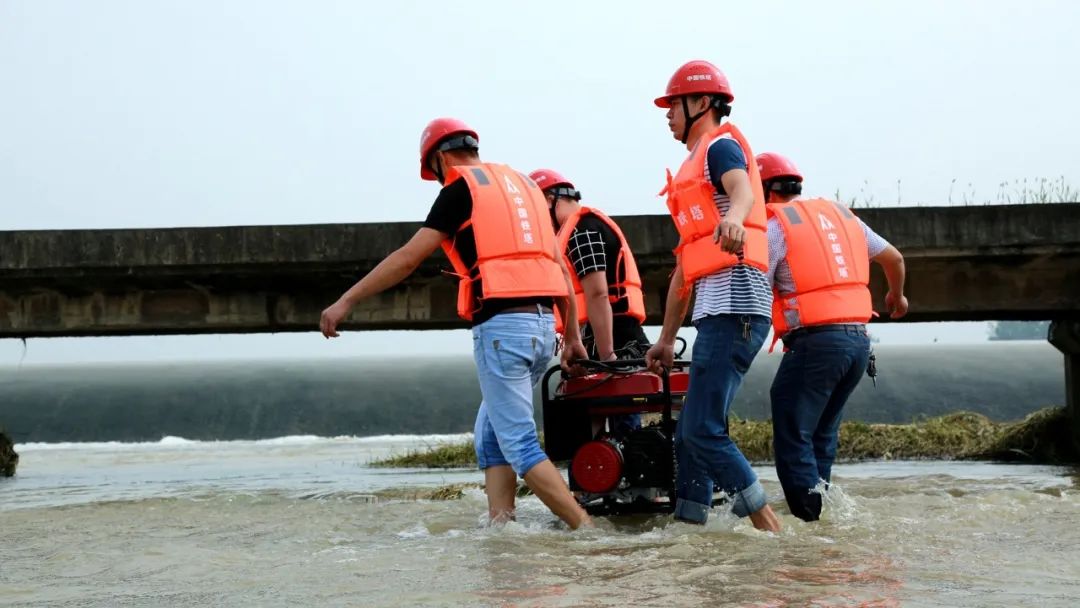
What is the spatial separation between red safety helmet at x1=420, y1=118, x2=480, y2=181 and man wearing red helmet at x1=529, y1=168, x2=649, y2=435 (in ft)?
2.92

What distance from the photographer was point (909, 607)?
4.14m

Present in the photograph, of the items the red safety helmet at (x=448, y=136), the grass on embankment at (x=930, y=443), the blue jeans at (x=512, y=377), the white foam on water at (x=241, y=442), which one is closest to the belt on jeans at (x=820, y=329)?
the blue jeans at (x=512, y=377)

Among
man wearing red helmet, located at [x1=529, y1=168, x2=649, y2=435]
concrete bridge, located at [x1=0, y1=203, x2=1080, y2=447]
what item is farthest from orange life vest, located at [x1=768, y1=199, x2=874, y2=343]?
concrete bridge, located at [x1=0, y1=203, x2=1080, y2=447]

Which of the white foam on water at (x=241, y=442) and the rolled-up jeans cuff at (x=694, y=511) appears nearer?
the rolled-up jeans cuff at (x=694, y=511)

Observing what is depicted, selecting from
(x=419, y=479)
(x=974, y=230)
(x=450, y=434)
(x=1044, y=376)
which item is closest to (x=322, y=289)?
(x=419, y=479)

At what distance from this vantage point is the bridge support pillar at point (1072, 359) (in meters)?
15.2

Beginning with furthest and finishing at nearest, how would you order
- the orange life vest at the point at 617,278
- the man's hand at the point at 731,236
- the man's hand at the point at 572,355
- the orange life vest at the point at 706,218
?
the orange life vest at the point at 617,278 < the man's hand at the point at 572,355 < the orange life vest at the point at 706,218 < the man's hand at the point at 731,236

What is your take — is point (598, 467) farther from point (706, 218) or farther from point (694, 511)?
point (706, 218)

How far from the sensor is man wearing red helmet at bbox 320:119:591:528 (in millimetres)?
6219

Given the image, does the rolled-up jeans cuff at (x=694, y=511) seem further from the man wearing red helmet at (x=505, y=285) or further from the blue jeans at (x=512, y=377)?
the blue jeans at (x=512, y=377)

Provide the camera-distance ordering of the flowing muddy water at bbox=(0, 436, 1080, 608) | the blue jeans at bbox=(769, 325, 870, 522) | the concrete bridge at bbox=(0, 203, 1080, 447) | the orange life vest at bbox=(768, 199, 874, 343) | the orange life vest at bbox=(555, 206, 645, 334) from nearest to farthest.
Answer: the flowing muddy water at bbox=(0, 436, 1080, 608) → the blue jeans at bbox=(769, 325, 870, 522) → the orange life vest at bbox=(768, 199, 874, 343) → the orange life vest at bbox=(555, 206, 645, 334) → the concrete bridge at bbox=(0, 203, 1080, 447)

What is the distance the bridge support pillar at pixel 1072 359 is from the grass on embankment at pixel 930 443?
0.20 metres

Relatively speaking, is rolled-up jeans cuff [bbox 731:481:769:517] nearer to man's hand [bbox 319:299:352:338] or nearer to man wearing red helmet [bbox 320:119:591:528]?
man wearing red helmet [bbox 320:119:591:528]

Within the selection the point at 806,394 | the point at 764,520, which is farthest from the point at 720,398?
the point at 806,394
